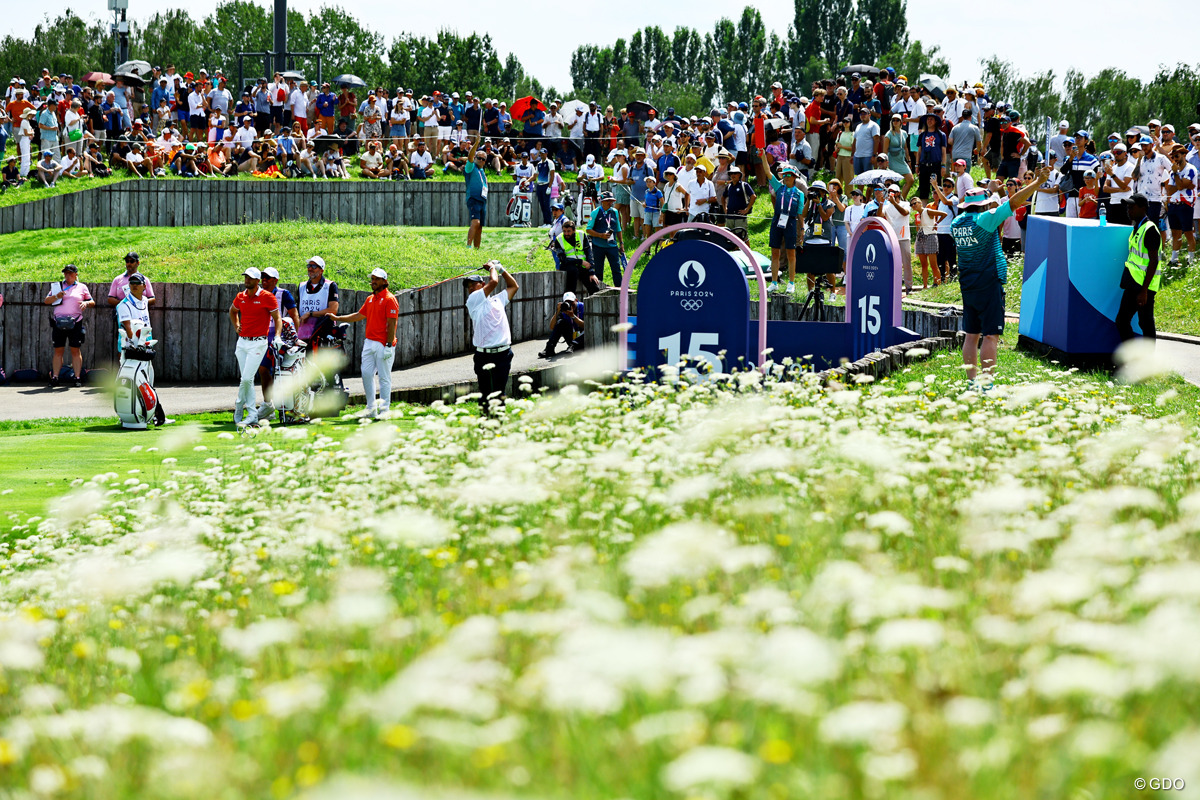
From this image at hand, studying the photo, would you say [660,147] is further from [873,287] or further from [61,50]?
[61,50]

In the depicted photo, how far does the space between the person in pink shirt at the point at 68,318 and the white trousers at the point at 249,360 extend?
6.73m

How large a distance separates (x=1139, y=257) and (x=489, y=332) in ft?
22.8

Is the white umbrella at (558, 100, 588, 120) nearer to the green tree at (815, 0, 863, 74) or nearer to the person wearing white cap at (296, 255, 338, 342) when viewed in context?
the person wearing white cap at (296, 255, 338, 342)

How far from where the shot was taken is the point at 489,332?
13.3 metres

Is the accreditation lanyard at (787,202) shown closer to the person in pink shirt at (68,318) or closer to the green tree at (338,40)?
the person in pink shirt at (68,318)

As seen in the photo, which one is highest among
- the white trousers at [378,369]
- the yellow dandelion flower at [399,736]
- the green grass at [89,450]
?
the white trousers at [378,369]

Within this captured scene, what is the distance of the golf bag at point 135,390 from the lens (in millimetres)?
14398

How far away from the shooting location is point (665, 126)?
2933cm

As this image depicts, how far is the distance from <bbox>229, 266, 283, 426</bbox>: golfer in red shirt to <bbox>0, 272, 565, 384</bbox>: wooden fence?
5018 mm

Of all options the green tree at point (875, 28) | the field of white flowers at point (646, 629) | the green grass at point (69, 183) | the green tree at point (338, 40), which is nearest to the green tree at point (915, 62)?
the green tree at point (875, 28)

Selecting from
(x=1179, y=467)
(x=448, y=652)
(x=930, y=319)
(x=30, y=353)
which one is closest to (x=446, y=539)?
(x=448, y=652)

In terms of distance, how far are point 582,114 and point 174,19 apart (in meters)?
75.0

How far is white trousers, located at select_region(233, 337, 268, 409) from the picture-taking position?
46.0 feet

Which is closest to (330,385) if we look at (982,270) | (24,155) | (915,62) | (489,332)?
(489,332)
